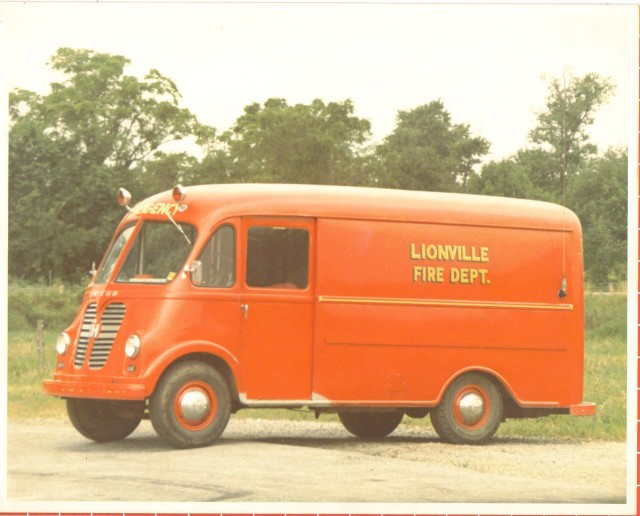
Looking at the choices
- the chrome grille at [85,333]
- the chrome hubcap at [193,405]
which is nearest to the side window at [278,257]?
the chrome hubcap at [193,405]

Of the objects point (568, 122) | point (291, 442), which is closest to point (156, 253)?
point (291, 442)

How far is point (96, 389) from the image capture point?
19766mm

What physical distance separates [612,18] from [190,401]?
5.11 meters

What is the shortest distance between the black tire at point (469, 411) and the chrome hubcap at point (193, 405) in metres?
2.35

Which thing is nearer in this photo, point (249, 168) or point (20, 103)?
point (20, 103)

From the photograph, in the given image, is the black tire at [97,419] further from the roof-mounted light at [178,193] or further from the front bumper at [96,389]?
the roof-mounted light at [178,193]

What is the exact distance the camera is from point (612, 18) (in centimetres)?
1959

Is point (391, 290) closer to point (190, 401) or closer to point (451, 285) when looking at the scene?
point (451, 285)

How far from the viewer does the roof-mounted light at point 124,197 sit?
67.5 feet

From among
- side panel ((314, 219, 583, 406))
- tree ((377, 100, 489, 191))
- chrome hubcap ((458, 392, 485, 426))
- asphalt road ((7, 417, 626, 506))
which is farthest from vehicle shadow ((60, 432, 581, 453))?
tree ((377, 100, 489, 191))

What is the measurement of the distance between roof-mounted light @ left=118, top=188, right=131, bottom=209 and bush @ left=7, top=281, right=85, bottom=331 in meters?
0.90

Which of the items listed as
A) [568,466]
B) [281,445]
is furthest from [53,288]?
[568,466]

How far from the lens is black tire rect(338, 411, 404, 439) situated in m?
21.4

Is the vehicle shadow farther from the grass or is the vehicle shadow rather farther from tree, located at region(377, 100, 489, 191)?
tree, located at region(377, 100, 489, 191)
